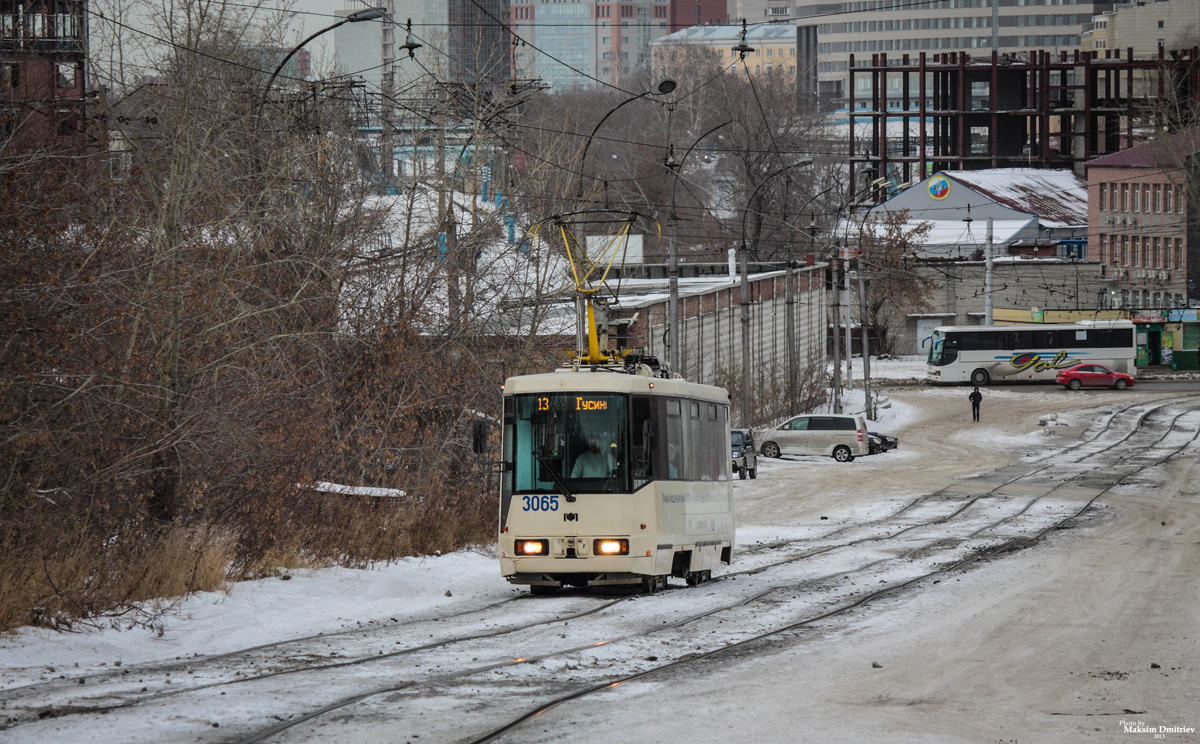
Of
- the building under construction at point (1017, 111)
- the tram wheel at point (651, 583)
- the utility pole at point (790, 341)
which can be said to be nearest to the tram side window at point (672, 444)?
→ the tram wheel at point (651, 583)

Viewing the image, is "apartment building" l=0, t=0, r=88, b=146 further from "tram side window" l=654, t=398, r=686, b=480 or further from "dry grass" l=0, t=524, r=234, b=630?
"tram side window" l=654, t=398, r=686, b=480

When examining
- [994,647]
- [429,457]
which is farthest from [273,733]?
[429,457]

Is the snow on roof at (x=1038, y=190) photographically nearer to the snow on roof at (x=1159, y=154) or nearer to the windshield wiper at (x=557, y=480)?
the snow on roof at (x=1159, y=154)

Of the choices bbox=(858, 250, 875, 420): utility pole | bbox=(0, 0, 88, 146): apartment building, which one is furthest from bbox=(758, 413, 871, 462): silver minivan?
bbox=(0, 0, 88, 146): apartment building

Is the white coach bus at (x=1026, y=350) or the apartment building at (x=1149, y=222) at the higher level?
the apartment building at (x=1149, y=222)

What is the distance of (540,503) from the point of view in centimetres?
1794

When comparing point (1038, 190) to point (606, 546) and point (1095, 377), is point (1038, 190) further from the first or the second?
point (606, 546)

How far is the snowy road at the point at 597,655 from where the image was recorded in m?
10.1

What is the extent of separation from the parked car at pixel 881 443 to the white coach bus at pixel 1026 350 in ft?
67.6

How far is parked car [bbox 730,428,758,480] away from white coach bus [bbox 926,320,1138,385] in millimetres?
29264

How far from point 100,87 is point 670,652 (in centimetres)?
1026

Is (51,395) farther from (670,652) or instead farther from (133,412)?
(670,652)

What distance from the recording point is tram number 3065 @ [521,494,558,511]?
17922 millimetres

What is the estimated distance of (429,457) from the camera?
2519 centimetres
